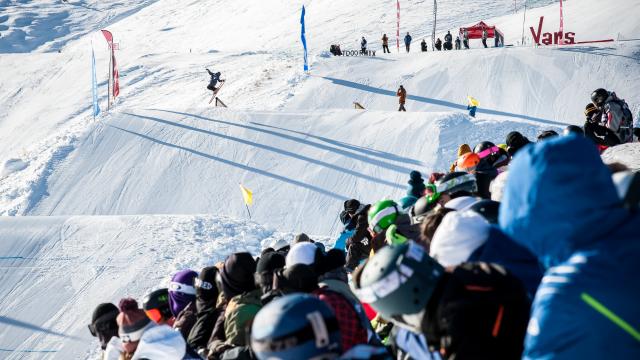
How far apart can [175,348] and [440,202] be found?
259 centimetres

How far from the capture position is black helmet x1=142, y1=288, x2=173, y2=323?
16.3ft

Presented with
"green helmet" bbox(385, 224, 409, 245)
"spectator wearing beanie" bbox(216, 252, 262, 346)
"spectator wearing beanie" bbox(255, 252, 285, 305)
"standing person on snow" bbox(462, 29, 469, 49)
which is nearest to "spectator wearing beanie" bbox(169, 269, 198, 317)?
"spectator wearing beanie" bbox(216, 252, 262, 346)

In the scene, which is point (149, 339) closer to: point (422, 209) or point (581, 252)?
point (581, 252)

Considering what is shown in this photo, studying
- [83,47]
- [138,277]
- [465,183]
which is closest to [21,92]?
[83,47]

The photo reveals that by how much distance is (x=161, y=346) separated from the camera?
3.38 metres

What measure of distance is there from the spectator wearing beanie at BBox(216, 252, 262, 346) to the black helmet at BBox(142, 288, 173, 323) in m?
0.93

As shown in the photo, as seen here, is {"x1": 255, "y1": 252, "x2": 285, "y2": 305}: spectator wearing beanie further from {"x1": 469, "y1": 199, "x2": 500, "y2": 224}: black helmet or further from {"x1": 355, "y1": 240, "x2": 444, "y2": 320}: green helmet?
{"x1": 355, "y1": 240, "x2": 444, "y2": 320}: green helmet

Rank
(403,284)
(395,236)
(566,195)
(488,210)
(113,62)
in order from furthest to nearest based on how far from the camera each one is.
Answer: (113,62), (395,236), (488,210), (403,284), (566,195)

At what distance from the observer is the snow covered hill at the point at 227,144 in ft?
33.3

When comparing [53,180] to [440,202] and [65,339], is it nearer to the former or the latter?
[65,339]

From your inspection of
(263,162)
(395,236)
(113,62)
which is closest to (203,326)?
(395,236)

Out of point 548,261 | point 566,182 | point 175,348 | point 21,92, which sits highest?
point 566,182

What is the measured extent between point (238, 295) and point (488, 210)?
6.08ft

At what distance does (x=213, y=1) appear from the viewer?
2633 inches
